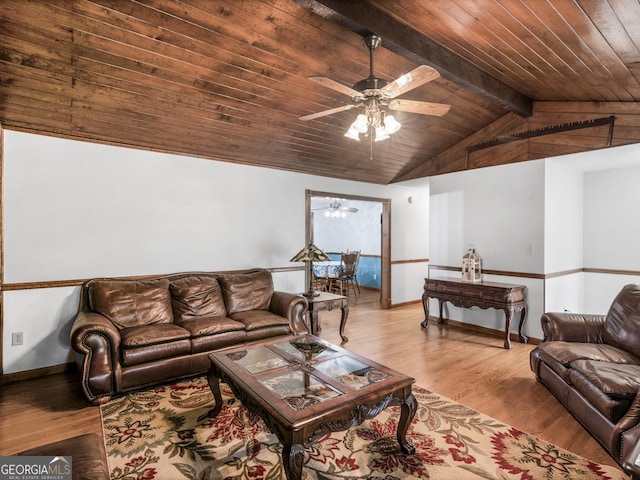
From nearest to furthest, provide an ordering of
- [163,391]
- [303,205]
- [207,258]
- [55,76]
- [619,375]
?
[619,375], [55,76], [163,391], [207,258], [303,205]

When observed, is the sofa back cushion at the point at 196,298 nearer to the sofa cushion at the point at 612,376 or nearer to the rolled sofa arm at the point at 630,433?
the sofa cushion at the point at 612,376

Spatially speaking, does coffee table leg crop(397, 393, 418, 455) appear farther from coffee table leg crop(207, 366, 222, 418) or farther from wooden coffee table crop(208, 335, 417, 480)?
coffee table leg crop(207, 366, 222, 418)

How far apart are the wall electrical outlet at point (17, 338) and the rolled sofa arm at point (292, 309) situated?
2447 mm

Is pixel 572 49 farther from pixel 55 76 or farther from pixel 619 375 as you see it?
pixel 55 76

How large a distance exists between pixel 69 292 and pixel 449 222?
16.7 ft

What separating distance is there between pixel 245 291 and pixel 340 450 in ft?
7.75

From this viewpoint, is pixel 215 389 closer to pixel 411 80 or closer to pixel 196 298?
pixel 196 298

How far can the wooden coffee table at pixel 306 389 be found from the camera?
1646 millimetres

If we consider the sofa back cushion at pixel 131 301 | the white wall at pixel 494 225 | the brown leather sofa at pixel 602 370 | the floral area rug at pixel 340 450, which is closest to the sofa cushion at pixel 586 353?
the brown leather sofa at pixel 602 370

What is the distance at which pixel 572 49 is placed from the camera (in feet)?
8.86

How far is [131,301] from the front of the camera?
3.42 metres

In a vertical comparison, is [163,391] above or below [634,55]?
below

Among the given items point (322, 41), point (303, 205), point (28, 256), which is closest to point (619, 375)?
point (322, 41)

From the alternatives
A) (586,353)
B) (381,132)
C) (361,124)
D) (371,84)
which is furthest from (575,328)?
(371,84)
